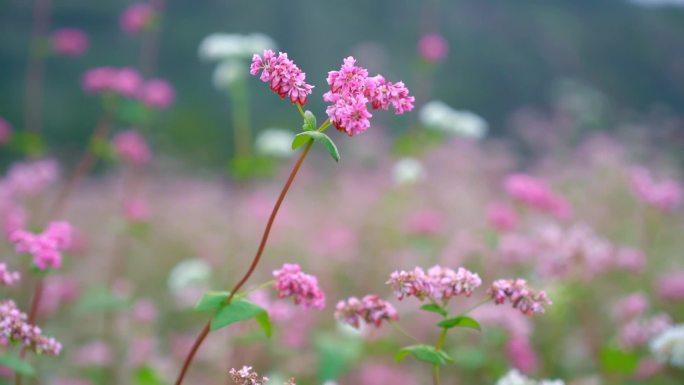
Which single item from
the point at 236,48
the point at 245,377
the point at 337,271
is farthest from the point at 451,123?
the point at 245,377

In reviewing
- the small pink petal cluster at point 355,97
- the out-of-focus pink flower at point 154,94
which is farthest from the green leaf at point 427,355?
the out-of-focus pink flower at point 154,94

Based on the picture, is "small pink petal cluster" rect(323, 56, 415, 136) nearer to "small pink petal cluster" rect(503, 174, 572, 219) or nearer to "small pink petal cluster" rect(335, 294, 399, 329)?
"small pink petal cluster" rect(335, 294, 399, 329)

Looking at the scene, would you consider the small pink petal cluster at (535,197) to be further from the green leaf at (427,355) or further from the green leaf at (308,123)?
the green leaf at (308,123)

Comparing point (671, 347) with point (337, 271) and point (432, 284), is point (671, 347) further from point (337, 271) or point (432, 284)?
point (337, 271)

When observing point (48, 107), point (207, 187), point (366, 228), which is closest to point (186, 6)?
point (48, 107)

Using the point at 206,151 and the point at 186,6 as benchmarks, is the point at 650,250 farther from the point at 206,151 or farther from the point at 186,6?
the point at 186,6

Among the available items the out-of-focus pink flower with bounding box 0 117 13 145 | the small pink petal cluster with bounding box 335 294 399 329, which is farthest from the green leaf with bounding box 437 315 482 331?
the out-of-focus pink flower with bounding box 0 117 13 145
